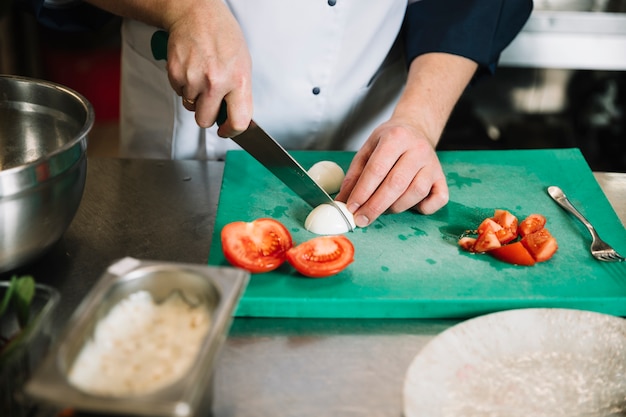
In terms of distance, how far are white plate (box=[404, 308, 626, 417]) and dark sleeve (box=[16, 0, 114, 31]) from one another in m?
1.24

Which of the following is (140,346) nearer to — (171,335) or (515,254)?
(171,335)

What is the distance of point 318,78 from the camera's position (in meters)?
1.64

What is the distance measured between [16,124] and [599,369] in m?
1.07

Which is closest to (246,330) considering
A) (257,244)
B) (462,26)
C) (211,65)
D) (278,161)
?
(257,244)

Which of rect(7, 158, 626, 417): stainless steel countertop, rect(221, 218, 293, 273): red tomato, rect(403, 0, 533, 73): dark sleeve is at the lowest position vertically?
rect(7, 158, 626, 417): stainless steel countertop

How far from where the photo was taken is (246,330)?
3.52ft

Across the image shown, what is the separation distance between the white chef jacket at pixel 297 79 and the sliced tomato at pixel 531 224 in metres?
0.60

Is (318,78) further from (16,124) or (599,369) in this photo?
(599,369)

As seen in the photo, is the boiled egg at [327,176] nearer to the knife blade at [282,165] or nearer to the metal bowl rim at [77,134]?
the knife blade at [282,165]

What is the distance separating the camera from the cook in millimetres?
1302

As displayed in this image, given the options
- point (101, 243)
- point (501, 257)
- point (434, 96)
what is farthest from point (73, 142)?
point (434, 96)

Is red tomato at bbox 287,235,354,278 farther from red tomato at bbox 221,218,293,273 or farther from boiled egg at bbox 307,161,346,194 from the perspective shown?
boiled egg at bbox 307,161,346,194

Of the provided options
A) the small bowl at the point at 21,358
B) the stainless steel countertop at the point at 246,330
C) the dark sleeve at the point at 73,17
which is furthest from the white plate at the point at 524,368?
the dark sleeve at the point at 73,17

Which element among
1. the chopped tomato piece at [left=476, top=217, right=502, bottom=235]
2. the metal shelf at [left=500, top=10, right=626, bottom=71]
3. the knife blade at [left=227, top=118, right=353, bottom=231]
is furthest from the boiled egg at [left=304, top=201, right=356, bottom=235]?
the metal shelf at [left=500, top=10, right=626, bottom=71]
